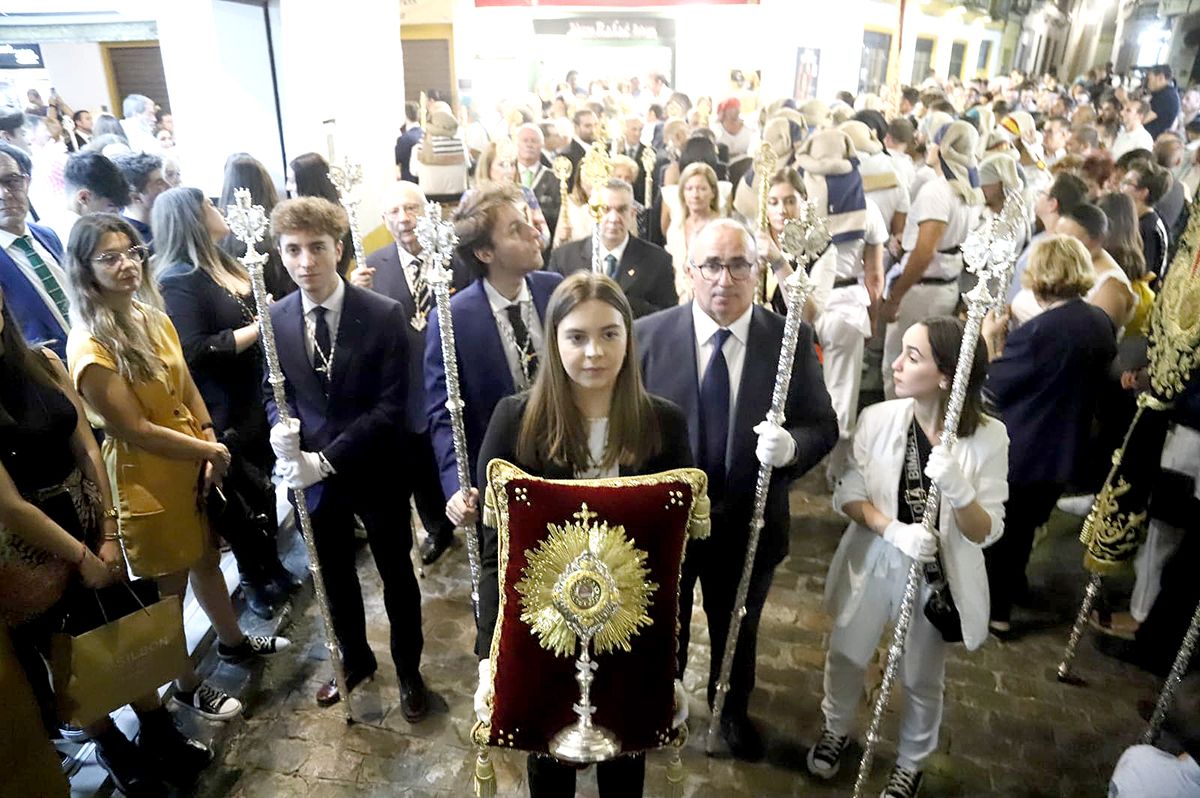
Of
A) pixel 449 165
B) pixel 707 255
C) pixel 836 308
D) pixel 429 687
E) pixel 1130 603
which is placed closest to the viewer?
pixel 707 255

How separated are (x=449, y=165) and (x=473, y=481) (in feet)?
10.7

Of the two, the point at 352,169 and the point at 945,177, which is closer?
the point at 352,169

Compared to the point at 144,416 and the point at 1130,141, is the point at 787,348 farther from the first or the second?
the point at 1130,141

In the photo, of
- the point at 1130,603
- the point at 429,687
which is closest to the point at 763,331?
the point at 429,687

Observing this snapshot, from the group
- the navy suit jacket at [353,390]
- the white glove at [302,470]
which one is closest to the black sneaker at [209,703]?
the navy suit jacket at [353,390]

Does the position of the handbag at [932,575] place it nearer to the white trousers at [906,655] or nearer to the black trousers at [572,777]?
the white trousers at [906,655]

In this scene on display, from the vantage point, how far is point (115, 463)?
2816mm

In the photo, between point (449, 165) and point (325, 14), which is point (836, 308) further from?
point (325, 14)

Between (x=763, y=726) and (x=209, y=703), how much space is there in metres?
2.27

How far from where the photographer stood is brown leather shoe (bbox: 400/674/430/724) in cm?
316

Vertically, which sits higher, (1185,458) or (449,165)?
(449,165)

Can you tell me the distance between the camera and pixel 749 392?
2553 mm

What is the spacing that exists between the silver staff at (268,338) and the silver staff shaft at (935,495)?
6.67 ft

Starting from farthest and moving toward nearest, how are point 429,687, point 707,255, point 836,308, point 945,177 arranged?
1. point 945,177
2. point 836,308
3. point 429,687
4. point 707,255
